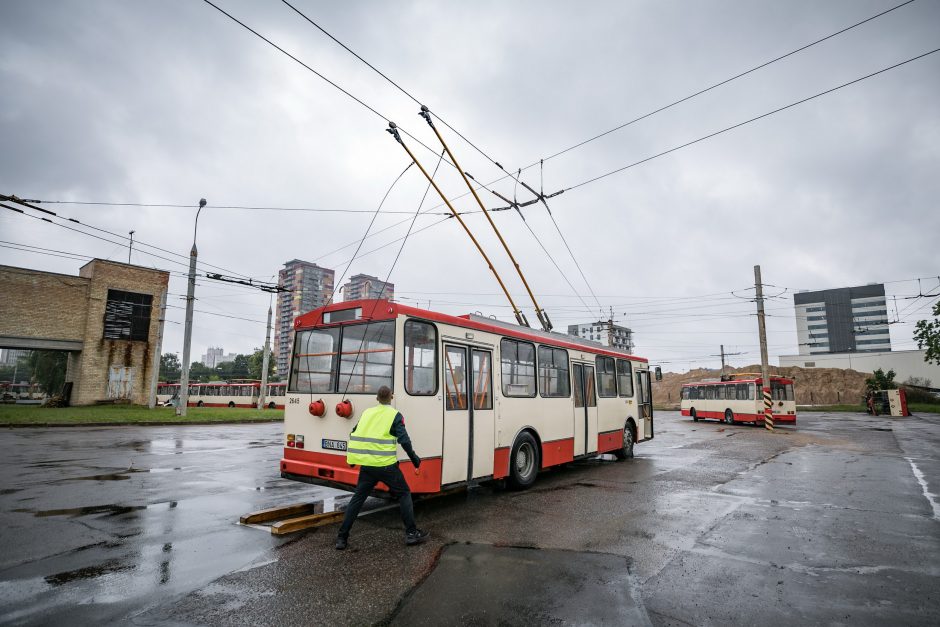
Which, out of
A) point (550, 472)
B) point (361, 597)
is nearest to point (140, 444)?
point (550, 472)

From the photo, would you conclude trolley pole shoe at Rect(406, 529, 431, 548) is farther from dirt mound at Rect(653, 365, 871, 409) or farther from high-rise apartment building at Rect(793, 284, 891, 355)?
high-rise apartment building at Rect(793, 284, 891, 355)

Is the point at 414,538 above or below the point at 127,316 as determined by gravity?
below

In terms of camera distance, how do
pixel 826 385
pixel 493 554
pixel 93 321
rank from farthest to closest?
pixel 826 385, pixel 93 321, pixel 493 554

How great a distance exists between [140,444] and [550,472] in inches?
496

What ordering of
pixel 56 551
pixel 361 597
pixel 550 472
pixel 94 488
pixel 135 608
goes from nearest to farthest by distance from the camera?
1. pixel 135 608
2. pixel 361 597
3. pixel 56 551
4. pixel 94 488
5. pixel 550 472

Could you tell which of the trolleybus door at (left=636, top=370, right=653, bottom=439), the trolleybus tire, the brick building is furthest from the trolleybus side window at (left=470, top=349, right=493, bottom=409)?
the brick building

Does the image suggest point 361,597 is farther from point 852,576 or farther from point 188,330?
point 188,330

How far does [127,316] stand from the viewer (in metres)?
31.2

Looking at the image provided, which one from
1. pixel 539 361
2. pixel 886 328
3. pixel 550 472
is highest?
pixel 886 328

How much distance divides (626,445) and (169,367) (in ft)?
370

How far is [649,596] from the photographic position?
163 inches

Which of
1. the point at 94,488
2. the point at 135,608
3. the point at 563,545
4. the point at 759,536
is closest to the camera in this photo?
the point at 135,608

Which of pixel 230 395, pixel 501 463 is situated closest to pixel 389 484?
pixel 501 463

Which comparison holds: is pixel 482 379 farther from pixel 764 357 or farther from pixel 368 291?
pixel 764 357
